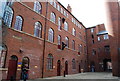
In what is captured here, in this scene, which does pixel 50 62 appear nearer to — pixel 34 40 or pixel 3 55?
pixel 34 40

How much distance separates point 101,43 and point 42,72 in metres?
22.2

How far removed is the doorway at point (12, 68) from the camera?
10.4m

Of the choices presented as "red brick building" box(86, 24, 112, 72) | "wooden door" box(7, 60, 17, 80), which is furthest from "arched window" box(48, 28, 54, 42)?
"red brick building" box(86, 24, 112, 72)

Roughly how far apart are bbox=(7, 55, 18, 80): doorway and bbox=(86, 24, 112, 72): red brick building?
24075mm

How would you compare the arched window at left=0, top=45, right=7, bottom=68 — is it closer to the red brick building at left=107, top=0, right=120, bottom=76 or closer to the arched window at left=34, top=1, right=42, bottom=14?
the arched window at left=34, top=1, right=42, bottom=14

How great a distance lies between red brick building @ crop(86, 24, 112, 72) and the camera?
96.2 ft

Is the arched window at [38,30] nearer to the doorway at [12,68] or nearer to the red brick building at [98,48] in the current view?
the doorway at [12,68]

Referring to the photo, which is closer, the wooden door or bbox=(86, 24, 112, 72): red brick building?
the wooden door

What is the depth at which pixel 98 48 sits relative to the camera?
30.6m

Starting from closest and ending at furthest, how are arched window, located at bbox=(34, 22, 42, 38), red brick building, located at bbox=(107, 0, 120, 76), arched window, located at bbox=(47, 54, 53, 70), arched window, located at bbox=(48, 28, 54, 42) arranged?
1. arched window, located at bbox=(34, 22, 42, 38)
2. red brick building, located at bbox=(107, 0, 120, 76)
3. arched window, located at bbox=(47, 54, 53, 70)
4. arched window, located at bbox=(48, 28, 54, 42)

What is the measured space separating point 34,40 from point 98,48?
22642 millimetres

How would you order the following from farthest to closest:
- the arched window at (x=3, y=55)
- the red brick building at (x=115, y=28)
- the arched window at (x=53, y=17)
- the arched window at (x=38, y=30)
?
1. the arched window at (x=53, y=17)
2. the red brick building at (x=115, y=28)
3. the arched window at (x=38, y=30)
4. the arched window at (x=3, y=55)

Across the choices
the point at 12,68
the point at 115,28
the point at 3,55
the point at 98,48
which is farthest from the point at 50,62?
the point at 98,48

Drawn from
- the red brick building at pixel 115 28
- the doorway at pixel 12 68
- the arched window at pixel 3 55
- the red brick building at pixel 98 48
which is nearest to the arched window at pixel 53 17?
the red brick building at pixel 115 28
